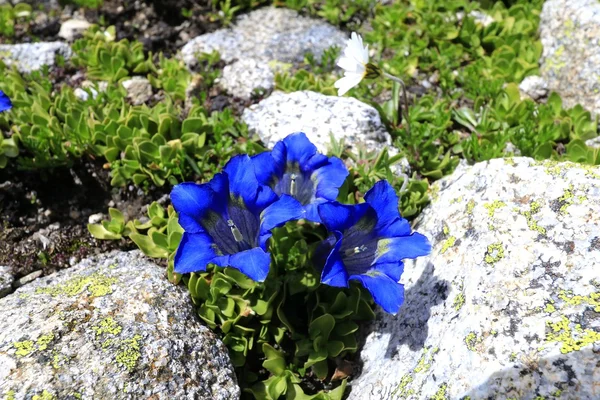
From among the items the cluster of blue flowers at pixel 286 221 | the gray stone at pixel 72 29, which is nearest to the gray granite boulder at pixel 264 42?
the gray stone at pixel 72 29

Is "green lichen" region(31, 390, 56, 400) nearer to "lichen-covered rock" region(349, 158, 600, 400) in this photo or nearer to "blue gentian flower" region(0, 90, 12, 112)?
"lichen-covered rock" region(349, 158, 600, 400)

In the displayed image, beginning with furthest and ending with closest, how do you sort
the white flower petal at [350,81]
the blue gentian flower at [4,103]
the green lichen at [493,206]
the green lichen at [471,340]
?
the white flower petal at [350,81] < the blue gentian flower at [4,103] < the green lichen at [493,206] < the green lichen at [471,340]

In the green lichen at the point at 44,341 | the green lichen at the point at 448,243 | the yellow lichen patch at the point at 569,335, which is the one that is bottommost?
the green lichen at the point at 44,341

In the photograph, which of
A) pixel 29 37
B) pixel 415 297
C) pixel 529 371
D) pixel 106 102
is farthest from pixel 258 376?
pixel 29 37

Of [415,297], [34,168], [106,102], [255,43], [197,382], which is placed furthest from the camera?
[255,43]

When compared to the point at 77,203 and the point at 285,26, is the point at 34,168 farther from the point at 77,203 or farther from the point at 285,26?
the point at 285,26

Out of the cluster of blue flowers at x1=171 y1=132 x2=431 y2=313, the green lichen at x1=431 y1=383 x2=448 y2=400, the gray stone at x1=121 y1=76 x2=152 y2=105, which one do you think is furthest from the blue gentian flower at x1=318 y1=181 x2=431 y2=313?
the gray stone at x1=121 y1=76 x2=152 y2=105

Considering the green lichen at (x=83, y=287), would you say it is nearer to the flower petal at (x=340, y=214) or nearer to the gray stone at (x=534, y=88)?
the flower petal at (x=340, y=214)

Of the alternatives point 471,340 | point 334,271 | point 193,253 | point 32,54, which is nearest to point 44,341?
point 193,253
